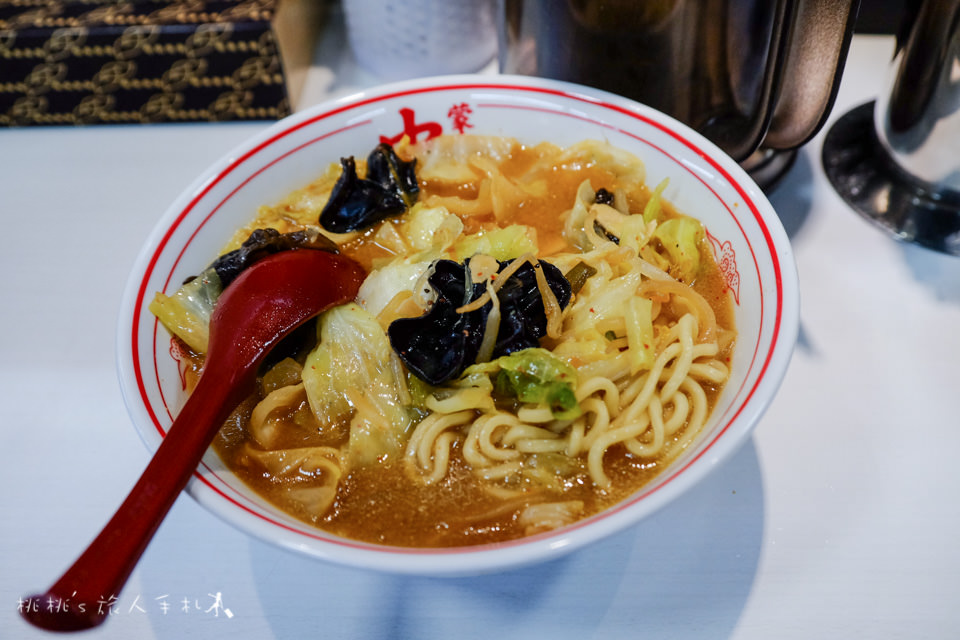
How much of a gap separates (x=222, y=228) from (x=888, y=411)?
1.57 metres

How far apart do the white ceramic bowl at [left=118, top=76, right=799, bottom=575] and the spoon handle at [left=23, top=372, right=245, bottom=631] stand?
5cm

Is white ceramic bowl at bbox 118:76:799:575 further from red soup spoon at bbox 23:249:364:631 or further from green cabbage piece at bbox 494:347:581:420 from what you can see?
green cabbage piece at bbox 494:347:581:420

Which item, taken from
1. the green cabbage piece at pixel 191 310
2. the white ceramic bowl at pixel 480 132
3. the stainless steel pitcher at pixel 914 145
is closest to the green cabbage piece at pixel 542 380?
the white ceramic bowl at pixel 480 132

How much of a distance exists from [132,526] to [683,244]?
114 centimetres

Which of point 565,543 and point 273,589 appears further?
point 273,589

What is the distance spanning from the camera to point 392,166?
5.57 feet

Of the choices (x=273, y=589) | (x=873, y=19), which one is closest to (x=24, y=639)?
(x=273, y=589)

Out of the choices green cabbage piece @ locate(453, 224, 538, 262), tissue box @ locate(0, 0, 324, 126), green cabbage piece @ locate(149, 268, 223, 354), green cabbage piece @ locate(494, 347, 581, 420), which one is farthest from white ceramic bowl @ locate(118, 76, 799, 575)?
tissue box @ locate(0, 0, 324, 126)

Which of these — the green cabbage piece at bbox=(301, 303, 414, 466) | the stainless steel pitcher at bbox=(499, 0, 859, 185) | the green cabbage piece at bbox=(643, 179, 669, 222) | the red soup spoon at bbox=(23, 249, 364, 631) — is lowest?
the green cabbage piece at bbox=(301, 303, 414, 466)

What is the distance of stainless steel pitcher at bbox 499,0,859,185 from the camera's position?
1.44 metres

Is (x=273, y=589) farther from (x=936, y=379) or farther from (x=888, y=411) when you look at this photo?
(x=936, y=379)

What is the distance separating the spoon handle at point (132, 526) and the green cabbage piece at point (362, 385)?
0.17 meters

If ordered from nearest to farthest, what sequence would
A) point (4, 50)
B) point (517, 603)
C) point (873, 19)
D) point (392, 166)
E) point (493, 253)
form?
point (517, 603) < point (493, 253) < point (392, 166) < point (4, 50) < point (873, 19)

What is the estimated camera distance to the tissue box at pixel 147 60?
212 cm
